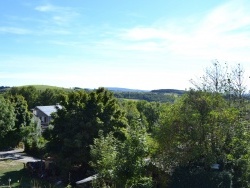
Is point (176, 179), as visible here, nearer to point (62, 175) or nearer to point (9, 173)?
point (62, 175)

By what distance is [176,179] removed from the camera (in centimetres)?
1786

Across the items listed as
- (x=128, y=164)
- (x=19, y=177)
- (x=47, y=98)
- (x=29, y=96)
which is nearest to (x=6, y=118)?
(x=19, y=177)

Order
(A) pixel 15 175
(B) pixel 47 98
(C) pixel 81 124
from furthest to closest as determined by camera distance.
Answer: (B) pixel 47 98
(A) pixel 15 175
(C) pixel 81 124

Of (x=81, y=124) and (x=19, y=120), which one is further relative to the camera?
(x=19, y=120)

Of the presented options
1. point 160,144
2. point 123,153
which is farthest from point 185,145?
point 123,153

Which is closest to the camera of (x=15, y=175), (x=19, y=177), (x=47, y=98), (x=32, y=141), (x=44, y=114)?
(x=19, y=177)

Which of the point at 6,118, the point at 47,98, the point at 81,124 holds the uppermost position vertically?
→ the point at 47,98

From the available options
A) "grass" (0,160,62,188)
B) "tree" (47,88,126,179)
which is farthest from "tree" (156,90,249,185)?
"grass" (0,160,62,188)

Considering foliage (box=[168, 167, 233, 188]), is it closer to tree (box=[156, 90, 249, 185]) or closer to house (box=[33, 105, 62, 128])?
tree (box=[156, 90, 249, 185])

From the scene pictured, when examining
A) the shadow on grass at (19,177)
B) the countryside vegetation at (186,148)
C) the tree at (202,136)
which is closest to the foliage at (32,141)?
the shadow on grass at (19,177)

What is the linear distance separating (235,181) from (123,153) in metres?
6.61

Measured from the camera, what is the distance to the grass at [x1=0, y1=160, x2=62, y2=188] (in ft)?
91.5

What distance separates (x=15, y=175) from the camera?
3166 cm

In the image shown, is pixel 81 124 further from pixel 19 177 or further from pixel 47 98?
pixel 47 98
